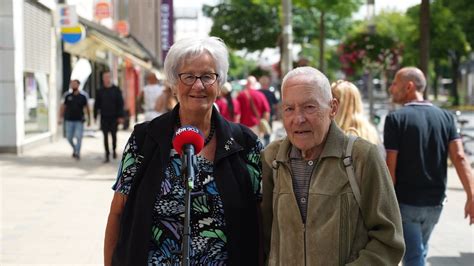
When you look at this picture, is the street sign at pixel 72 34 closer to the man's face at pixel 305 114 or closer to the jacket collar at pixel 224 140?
the jacket collar at pixel 224 140

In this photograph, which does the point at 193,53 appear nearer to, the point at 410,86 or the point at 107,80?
the point at 410,86

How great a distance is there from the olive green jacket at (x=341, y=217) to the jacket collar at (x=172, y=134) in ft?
1.02

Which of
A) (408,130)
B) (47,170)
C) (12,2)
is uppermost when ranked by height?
(12,2)

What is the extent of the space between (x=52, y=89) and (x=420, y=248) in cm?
2083

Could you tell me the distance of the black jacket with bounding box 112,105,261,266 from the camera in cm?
334

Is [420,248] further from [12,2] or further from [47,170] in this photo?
[12,2]

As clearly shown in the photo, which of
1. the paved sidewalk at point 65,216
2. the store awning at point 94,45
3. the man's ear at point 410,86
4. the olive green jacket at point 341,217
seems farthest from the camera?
the store awning at point 94,45

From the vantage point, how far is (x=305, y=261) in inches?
125

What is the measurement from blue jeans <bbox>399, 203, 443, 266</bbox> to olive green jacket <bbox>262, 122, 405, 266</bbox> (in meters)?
2.45

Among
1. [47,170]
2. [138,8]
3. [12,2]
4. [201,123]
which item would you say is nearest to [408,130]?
[201,123]

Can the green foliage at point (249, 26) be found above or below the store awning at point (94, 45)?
above

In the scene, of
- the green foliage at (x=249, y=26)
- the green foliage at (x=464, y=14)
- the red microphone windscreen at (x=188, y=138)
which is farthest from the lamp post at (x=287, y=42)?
the green foliage at (x=249, y=26)

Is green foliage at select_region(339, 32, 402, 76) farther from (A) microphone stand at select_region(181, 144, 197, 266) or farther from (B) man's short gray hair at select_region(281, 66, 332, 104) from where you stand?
(A) microphone stand at select_region(181, 144, 197, 266)

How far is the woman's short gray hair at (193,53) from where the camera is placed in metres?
3.40
